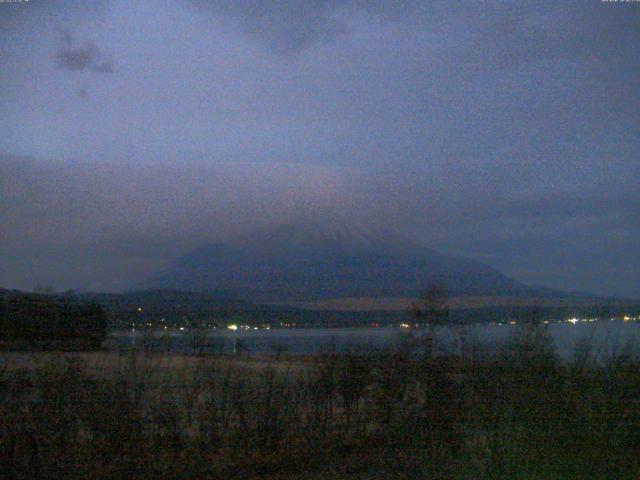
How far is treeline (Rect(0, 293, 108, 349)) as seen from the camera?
19066 mm

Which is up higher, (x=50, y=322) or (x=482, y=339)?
(x=50, y=322)

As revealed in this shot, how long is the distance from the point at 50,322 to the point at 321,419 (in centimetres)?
1277

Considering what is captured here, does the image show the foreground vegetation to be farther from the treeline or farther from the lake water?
the treeline

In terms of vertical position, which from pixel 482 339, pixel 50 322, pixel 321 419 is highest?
pixel 50 322

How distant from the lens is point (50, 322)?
72.7 ft

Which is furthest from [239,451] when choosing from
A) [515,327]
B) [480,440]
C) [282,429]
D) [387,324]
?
[387,324]

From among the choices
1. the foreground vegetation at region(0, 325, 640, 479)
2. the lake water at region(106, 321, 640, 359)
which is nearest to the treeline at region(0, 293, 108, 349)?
the lake water at region(106, 321, 640, 359)

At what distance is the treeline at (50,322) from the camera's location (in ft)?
62.6

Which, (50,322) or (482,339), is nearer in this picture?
(482,339)

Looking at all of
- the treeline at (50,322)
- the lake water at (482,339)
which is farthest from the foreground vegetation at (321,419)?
the treeline at (50,322)

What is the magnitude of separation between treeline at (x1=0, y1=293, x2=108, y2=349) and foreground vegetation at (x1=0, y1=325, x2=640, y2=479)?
270 inches

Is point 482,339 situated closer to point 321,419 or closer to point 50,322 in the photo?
point 321,419

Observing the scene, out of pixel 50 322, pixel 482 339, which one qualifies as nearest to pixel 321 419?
pixel 482 339

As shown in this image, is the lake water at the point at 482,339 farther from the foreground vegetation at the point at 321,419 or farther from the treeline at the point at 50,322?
the treeline at the point at 50,322
